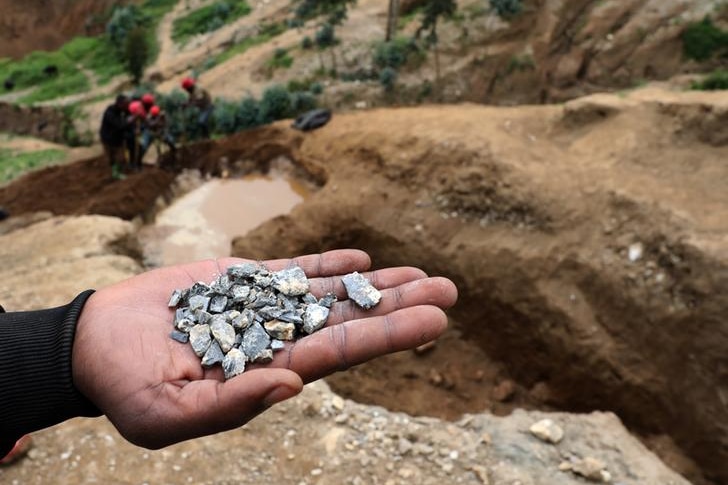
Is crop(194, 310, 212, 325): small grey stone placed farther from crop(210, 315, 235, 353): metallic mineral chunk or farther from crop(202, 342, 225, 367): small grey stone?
crop(202, 342, 225, 367): small grey stone

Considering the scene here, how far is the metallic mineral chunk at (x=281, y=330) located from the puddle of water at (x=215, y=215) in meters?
5.87

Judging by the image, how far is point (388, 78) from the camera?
1348cm

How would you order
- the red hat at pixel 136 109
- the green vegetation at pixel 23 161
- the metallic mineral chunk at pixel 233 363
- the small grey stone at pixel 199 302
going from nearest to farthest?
the metallic mineral chunk at pixel 233 363 < the small grey stone at pixel 199 302 < the red hat at pixel 136 109 < the green vegetation at pixel 23 161

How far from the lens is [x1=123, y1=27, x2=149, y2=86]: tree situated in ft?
66.8

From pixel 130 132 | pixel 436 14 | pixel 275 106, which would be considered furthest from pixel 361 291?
pixel 436 14

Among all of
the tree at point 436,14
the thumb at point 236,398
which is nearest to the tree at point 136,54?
the tree at point 436,14

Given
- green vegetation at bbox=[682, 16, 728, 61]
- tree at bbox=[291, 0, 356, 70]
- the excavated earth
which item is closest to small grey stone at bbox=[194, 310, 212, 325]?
the excavated earth

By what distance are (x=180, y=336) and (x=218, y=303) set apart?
0.45m

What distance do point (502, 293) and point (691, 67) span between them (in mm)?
8045

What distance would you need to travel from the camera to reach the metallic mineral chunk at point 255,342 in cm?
333

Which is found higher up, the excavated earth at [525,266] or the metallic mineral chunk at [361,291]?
the metallic mineral chunk at [361,291]

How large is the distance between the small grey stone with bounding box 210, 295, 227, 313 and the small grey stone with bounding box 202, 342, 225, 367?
16.7 inches

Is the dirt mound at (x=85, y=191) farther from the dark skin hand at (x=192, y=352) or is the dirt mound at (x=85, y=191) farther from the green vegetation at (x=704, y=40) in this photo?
the green vegetation at (x=704, y=40)

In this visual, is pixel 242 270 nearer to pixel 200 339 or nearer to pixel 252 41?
pixel 200 339
